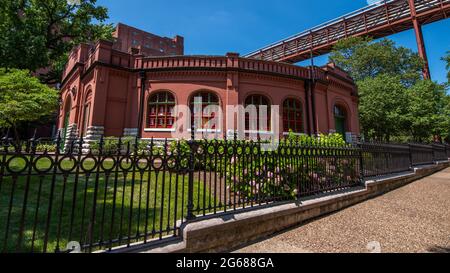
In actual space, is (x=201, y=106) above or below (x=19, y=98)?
above

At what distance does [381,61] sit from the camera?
29797mm

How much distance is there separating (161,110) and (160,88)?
144 centimetres

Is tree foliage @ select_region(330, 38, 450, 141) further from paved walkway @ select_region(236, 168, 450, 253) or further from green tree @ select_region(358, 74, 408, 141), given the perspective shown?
paved walkway @ select_region(236, 168, 450, 253)

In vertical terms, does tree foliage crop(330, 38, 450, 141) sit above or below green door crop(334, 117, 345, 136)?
above

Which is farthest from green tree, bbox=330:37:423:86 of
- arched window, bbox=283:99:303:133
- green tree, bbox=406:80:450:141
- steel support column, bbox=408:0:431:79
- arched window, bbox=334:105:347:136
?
arched window, bbox=283:99:303:133

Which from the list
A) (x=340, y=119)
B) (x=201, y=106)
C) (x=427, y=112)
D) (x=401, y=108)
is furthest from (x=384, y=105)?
(x=201, y=106)

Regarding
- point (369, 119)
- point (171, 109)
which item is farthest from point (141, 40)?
point (369, 119)

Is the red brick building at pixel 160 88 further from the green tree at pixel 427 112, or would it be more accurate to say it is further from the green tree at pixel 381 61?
the green tree at pixel 381 61

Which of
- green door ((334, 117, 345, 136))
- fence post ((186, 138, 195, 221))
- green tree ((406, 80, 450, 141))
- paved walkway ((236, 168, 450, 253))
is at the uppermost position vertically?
green tree ((406, 80, 450, 141))

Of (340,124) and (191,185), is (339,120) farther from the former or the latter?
(191,185)

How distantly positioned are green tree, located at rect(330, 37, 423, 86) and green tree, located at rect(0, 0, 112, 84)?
31.3 metres

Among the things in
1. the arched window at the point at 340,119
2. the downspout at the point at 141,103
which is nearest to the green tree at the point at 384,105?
the arched window at the point at 340,119

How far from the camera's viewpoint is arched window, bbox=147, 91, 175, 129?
15026 mm
